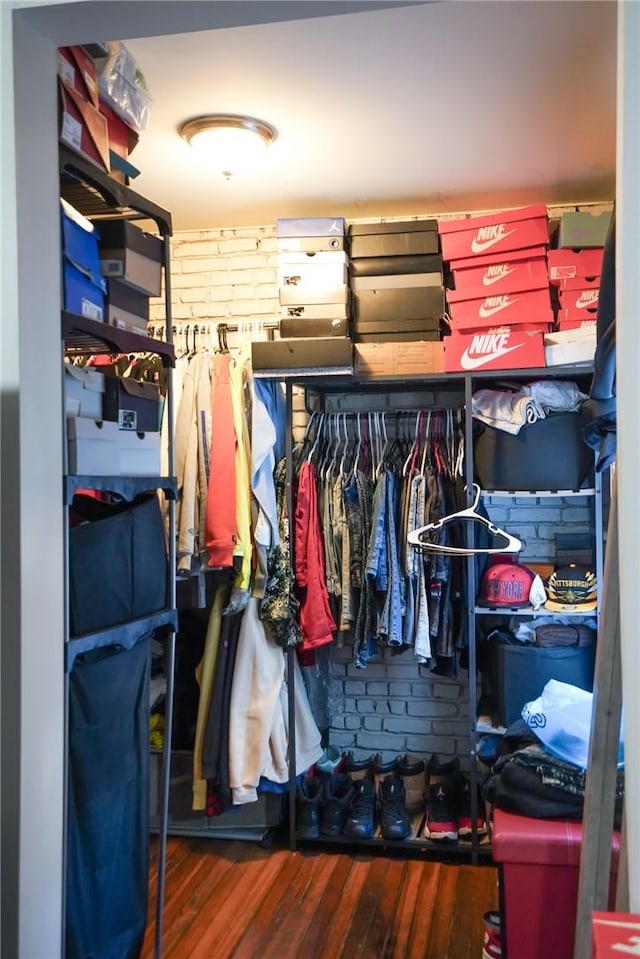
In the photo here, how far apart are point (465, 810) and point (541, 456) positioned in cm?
147

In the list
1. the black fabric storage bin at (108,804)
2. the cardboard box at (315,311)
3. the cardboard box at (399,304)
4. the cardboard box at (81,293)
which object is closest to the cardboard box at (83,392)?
the cardboard box at (81,293)

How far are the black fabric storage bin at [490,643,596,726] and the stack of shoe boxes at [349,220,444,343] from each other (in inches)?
51.7

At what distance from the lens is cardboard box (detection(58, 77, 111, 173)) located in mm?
1674

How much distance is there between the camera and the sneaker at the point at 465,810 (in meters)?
3.10

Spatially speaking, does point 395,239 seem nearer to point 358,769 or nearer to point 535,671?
point 535,671

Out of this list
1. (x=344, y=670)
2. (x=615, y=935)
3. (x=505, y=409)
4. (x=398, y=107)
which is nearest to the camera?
(x=615, y=935)

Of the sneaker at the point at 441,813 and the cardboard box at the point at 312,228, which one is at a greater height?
the cardboard box at the point at 312,228

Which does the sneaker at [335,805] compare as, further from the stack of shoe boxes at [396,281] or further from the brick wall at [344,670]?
the stack of shoe boxes at [396,281]

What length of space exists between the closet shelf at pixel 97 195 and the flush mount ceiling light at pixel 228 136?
23.8 inches

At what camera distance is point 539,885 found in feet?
6.58

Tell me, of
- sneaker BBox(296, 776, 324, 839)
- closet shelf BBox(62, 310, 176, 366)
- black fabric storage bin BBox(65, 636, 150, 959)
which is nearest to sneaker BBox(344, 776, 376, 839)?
sneaker BBox(296, 776, 324, 839)

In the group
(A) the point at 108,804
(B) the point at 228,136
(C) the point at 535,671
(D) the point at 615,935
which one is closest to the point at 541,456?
(C) the point at 535,671

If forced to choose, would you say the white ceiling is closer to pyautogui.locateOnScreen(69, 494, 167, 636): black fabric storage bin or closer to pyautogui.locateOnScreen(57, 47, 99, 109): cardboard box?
pyautogui.locateOnScreen(57, 47, 99, 109): cardboard box

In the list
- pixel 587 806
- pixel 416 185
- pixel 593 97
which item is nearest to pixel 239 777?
pixel 587 806
